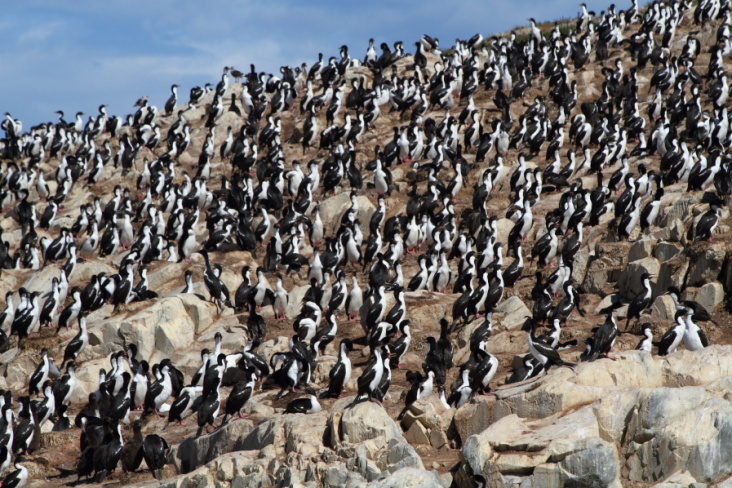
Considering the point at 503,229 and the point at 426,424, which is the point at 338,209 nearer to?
the point at 503,229

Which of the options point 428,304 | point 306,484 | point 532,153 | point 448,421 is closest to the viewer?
point 306,484

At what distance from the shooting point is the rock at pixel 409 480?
1273cm

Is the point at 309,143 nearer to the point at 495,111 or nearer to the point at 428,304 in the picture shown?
the point at 495,111

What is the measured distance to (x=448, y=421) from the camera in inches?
624

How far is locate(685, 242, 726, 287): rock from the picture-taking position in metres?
21.7

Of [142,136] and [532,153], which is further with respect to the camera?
[142,136]

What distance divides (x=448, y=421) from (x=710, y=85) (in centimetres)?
2630

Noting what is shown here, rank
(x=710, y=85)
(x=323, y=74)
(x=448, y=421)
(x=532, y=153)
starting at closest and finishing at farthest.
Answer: (x=448, y=421)
(x=532, y=153)
(x=710, y=85)
(x=323, y=74)

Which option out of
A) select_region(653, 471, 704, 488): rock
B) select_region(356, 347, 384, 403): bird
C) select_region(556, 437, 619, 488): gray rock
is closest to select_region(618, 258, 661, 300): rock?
select_region(356, 347, 384, 403): bird

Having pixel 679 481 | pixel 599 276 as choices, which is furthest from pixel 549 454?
pixel 599 276

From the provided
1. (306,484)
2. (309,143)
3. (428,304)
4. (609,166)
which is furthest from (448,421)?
(309,143)

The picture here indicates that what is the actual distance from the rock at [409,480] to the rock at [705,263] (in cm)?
1138

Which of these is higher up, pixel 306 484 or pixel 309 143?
pixel 309 143

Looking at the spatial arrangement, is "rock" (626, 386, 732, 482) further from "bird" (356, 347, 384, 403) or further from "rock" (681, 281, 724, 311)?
"rock" (681, 281, 724, 311)
